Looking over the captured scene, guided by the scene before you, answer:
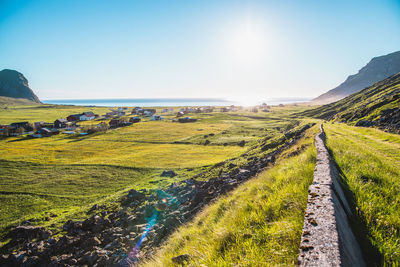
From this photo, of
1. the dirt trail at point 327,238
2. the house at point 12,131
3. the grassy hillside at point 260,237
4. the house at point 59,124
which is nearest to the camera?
the dirt trail at point 327,238

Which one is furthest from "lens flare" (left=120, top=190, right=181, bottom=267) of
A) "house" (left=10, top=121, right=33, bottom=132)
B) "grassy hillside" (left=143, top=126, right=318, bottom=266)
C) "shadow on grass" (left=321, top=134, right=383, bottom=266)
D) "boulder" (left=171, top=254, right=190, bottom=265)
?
"house" (left=10, top=121, right=33, bottom=132)

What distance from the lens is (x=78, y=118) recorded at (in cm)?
11894

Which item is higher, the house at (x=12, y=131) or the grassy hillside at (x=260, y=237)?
the grassy hillside at (x=260, y=237)

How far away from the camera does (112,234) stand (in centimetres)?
1331

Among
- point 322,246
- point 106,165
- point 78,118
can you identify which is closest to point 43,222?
point 106,165

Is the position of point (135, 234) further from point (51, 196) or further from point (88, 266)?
point (51, 196)

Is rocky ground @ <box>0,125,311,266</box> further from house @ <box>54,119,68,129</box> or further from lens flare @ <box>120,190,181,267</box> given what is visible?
house @ <box>54,119,68,129</box>

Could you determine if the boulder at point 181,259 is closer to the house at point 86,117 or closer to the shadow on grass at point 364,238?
the shadow on grass at point 364,238

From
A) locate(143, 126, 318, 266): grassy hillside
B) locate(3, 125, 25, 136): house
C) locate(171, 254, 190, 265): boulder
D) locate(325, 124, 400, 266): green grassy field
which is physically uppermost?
locate(325, 124, 400, 266): green grassy field

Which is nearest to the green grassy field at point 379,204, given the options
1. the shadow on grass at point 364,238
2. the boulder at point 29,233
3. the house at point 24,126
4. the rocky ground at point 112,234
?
the shadow on grass at point 364,238

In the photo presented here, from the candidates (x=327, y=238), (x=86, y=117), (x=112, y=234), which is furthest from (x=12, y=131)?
(x=327, y=238)

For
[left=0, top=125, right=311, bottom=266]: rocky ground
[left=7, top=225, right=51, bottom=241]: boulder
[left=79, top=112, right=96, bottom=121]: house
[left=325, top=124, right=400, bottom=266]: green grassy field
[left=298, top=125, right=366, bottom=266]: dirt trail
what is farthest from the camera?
[left=79, top=112, right=96, bottom=121]: house

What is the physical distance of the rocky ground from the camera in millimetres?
11008

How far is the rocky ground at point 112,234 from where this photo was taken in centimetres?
1101
